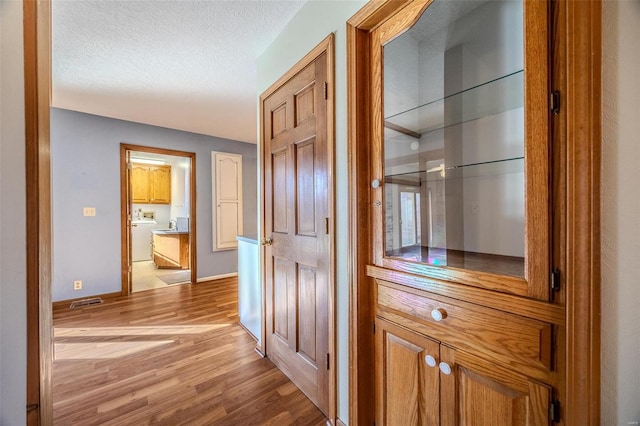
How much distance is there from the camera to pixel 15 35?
0.49 metres

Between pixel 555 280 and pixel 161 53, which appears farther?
pixel 161 53

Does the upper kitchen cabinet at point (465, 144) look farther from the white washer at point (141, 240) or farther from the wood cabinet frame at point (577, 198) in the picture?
the white washer at point (141, 240)

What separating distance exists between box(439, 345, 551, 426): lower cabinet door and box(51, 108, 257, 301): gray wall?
4116 mm

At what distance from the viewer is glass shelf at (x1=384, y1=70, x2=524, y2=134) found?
88 cm

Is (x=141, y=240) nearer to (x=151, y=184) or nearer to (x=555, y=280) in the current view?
(x=151, y=184)

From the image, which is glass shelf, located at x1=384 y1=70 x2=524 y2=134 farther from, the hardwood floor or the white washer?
the white washer

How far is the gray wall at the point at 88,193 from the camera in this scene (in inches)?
126

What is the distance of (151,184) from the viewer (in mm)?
6367

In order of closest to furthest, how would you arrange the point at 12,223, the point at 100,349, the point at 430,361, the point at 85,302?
the point at 12,223 → the point at 430,361 → the point at 100,349 → the point at 85,302

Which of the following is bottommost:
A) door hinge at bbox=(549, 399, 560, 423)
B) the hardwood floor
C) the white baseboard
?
the hardwood floor

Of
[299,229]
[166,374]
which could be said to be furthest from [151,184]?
[299,229]

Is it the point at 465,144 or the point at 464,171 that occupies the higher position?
the point at 465,144

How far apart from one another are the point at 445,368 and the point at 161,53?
269cm

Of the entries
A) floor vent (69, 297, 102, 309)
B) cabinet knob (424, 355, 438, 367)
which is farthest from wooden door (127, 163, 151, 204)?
cabinet knob (424, 355, 438, 367)
